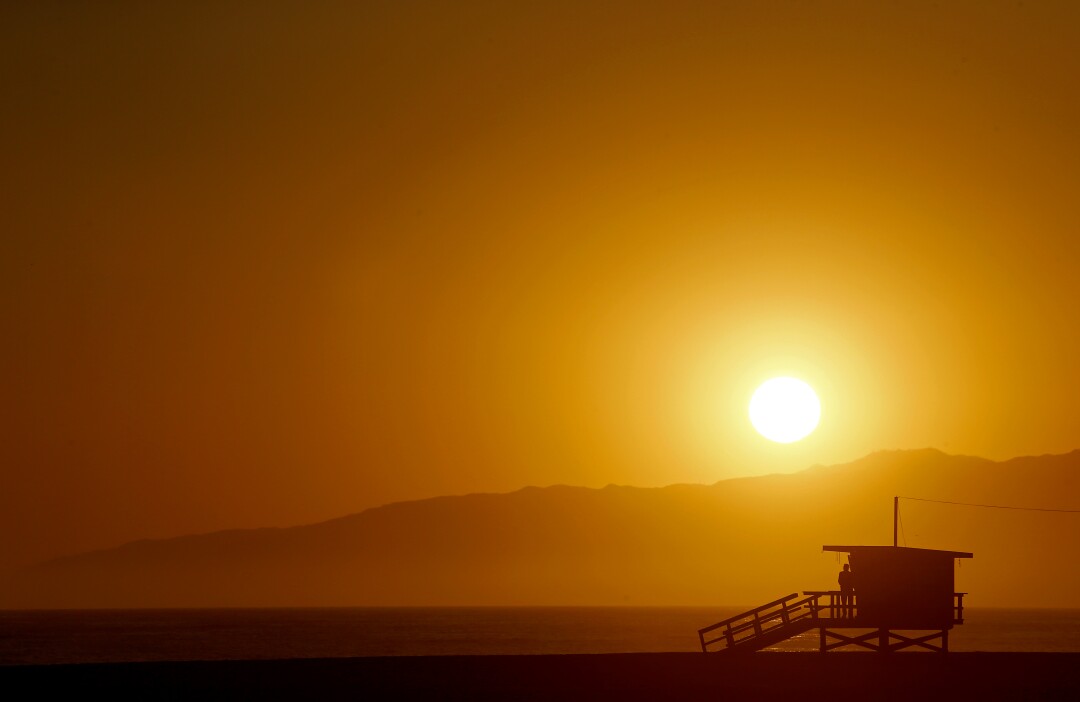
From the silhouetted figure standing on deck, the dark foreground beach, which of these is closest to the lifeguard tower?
the silhouetted figure standing on deck

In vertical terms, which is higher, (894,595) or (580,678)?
(894,595)

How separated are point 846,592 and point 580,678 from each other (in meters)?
12.8

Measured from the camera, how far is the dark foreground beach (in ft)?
110

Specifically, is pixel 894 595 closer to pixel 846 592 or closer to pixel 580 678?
pixel 846 592

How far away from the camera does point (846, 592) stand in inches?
1788

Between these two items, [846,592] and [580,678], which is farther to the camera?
[846,592]

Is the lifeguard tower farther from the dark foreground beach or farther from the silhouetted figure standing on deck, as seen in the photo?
the dark foreground beach

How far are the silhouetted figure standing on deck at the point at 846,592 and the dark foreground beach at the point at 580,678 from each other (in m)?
3.83

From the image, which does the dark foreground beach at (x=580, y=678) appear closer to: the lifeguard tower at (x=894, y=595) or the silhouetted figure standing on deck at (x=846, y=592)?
the lifeguard tower at (x=894, y=595)

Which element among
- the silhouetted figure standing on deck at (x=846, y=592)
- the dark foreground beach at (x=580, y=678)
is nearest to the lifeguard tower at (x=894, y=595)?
the silhouetted figure standing on deck at (x=846, y=592)

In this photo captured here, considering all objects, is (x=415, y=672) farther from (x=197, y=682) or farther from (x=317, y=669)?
(x=197, y=682)

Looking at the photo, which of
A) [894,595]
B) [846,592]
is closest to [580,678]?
[846,592]

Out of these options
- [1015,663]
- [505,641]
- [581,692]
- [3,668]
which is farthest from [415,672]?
[505,641]

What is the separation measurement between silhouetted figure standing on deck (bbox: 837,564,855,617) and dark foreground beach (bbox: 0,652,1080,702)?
12.6 feet
